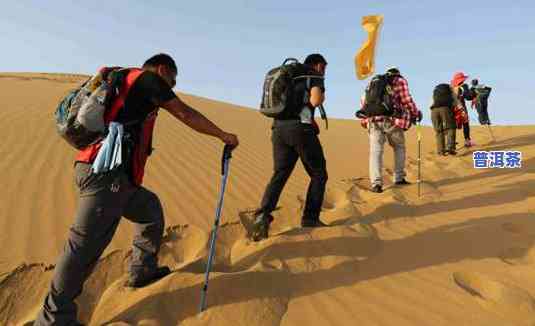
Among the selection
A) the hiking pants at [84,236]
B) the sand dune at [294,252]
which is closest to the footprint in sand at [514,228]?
the sand dune at [294,252]

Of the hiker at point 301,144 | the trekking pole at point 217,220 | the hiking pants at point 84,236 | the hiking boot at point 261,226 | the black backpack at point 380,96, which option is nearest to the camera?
the hiking pants at point 84,236

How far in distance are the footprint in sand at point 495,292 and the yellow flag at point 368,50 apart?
3.05 metres

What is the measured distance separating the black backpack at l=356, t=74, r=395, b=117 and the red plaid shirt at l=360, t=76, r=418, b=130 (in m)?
0.07

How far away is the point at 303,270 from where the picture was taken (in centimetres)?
300

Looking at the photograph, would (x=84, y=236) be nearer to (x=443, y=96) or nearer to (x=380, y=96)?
(x=380, y=96)

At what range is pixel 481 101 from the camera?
41.4 ft

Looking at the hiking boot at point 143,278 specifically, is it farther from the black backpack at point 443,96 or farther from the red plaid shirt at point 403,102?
the black backpack at point 443,96

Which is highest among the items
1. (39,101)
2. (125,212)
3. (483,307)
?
(39,101)

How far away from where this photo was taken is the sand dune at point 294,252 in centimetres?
249

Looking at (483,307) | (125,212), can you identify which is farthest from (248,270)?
(483,307)

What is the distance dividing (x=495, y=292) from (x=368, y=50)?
3.49m

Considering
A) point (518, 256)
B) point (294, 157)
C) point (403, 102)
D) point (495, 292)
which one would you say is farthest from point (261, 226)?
point (403, 102)

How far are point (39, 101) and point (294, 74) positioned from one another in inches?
320

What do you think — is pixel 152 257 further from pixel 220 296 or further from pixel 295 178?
pixel 295 178
